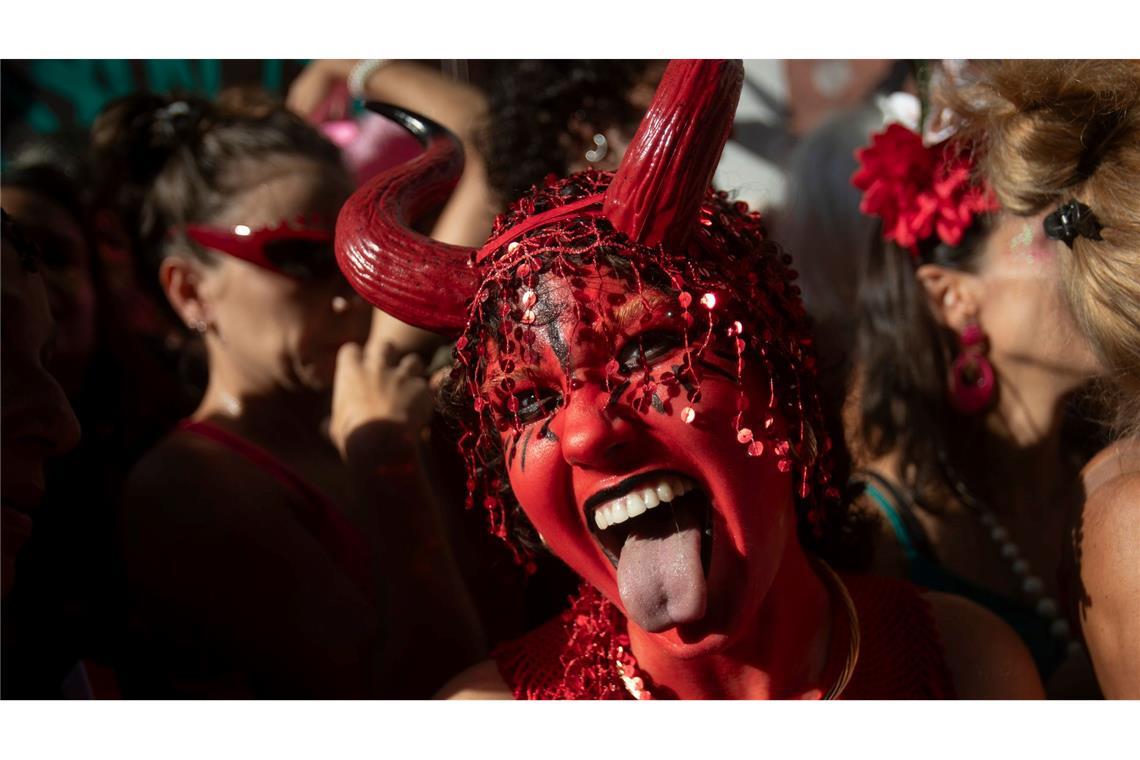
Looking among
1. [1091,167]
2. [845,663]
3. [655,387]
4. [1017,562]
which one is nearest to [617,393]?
[655,387]

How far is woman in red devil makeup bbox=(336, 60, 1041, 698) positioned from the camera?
1347 millimetres

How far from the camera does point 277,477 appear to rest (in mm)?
2213

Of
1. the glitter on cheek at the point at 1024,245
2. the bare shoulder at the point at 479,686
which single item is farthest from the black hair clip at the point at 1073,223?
the bare shoulder at the point at 479,686

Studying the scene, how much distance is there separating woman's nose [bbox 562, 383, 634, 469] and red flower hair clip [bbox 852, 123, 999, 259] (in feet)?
3.69

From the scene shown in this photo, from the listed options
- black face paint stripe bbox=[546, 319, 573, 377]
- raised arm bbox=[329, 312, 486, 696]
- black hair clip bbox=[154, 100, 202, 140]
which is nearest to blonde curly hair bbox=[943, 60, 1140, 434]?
black face paint stripe bbox=[546, 319, 573, 377]

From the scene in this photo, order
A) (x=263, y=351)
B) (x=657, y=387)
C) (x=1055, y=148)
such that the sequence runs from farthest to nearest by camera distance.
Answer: (x=263, y=351)
(x=1055, y=148)
(x=657, y=387)

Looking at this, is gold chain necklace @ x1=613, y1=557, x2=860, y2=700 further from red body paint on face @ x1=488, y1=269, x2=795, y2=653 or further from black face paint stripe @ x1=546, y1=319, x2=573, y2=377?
black face paint stripe @ x1=546, y1=319, x2=573, y2=377

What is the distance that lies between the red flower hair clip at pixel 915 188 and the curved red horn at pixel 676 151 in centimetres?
95

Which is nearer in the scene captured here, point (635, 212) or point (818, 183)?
point (635, 212)

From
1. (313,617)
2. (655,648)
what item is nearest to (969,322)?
(655,648)

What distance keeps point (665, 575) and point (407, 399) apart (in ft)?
2.95

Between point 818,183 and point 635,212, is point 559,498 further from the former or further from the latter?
point 818,183

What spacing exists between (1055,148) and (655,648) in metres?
0.98

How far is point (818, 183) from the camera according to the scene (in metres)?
3.50
